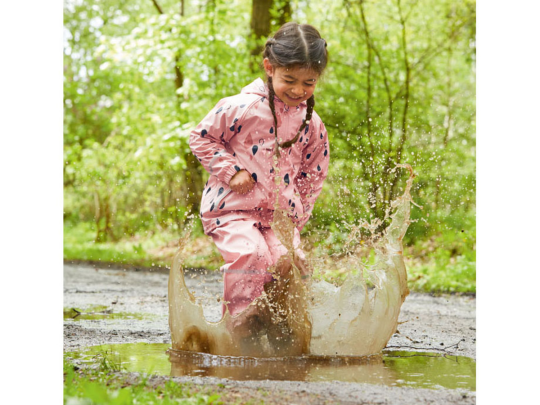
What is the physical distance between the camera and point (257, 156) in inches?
125

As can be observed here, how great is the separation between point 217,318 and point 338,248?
8.68 feet

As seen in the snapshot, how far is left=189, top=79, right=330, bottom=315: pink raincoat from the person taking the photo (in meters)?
3.10

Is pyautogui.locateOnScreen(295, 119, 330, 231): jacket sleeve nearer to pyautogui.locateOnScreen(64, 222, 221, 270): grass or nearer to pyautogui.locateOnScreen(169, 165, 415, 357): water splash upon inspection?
pyautogui.locateOnScreen(169, 165, 415, 357): water splash

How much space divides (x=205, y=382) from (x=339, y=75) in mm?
5574

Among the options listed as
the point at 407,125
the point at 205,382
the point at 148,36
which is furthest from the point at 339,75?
the point at 205,382

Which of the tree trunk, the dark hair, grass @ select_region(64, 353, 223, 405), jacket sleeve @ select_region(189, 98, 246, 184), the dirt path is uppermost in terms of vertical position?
the tree trunk

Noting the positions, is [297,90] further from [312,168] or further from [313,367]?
[313,367]

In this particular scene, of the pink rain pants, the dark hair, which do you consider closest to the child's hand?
the pink rain pants

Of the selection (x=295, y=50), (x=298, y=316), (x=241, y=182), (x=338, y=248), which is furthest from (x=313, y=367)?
(x=338, y=248)

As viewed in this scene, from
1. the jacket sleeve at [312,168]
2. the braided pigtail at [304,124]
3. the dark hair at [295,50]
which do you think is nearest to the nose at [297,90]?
the dark hair at [295,50]

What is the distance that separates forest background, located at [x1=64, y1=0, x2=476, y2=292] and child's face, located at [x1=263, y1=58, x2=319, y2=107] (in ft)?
10.1

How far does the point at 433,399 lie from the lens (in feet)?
8.10
